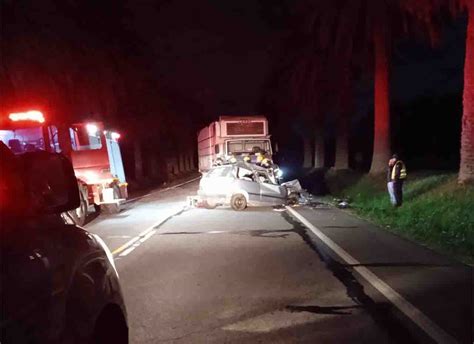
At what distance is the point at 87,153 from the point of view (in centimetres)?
1859

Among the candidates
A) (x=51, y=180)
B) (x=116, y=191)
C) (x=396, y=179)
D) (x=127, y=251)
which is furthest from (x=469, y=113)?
(x=51, y=180)

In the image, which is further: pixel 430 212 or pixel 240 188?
pixel 240 188

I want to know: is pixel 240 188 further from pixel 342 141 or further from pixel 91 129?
pixel 342 141

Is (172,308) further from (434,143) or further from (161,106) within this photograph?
(434,143)

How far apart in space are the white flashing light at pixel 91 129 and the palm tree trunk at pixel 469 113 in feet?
39.1

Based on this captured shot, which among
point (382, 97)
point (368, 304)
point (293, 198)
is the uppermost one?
point (382, 97)

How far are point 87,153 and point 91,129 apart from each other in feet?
2.82

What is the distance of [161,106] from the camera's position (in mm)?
48625

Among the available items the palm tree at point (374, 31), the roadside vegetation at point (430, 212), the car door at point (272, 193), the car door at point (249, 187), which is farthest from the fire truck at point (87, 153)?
the palm tree at point (374, 31)

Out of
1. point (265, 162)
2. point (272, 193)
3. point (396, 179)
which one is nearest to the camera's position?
point (396, 179)

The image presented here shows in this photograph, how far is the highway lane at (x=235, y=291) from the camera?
6047 mm

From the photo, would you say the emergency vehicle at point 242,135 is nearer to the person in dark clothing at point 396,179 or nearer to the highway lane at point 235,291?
the person in dark clothing at point 396,179

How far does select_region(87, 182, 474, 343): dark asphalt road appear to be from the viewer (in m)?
6.04

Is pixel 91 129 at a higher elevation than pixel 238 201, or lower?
higher
